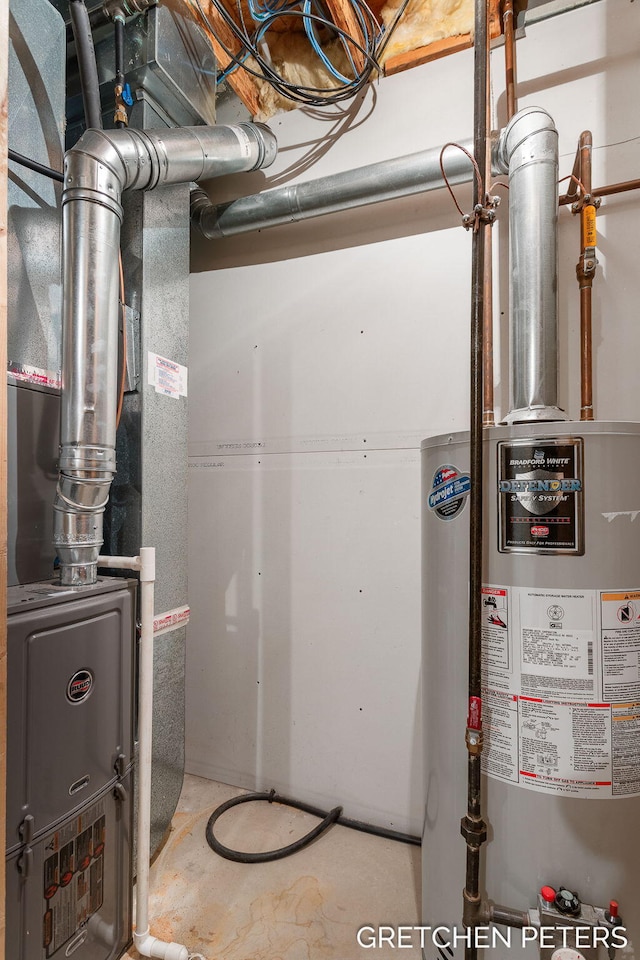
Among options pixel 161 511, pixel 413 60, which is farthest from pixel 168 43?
pixel 161 511

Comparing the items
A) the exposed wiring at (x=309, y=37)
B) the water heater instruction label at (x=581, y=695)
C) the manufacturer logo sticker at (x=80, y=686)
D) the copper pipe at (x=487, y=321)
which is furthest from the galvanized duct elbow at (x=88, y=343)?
the water heater instruction label at (x=581, y=695)

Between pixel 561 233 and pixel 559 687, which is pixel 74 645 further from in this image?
pixel 561 233

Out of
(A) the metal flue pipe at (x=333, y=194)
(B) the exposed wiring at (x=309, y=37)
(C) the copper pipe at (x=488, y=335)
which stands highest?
(B) the exposed wiring at (x=309, y=37)

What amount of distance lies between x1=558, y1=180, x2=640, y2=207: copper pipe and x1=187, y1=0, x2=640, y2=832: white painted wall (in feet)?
0.19

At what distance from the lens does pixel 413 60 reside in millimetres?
1664

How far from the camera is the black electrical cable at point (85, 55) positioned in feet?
4.23

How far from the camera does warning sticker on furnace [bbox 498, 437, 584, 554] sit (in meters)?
0.91

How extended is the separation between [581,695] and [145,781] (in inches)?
41.1

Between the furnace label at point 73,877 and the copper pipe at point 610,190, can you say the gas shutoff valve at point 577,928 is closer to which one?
the furnace label at point 73,877

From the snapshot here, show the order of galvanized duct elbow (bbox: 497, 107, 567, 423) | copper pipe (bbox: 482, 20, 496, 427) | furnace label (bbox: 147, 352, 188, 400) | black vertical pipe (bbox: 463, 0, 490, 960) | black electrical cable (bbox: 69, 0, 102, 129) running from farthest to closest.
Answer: furnace label (bbox: 147, 352, 188, 400), black electrical cable (bbox: 69, 0, 102, 129), galvanized duct elbow (bbox: 497, 107, 567, 423), copper pipe (bbox: 482, 20, 496, 427), black vertical pipe (bbox: 463, 0, 490, 960)

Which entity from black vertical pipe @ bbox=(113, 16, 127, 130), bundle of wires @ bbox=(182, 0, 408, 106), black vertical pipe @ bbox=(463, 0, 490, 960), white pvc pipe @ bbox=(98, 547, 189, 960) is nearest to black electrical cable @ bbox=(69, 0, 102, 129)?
black vertical pipe @ bbox=(113, 16, 127, 130)

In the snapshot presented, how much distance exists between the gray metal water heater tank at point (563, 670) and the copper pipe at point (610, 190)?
88cm

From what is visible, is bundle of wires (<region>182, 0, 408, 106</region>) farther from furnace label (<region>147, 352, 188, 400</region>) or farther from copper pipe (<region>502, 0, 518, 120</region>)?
furnace label (<region>147, 352, 188, 400</region>)

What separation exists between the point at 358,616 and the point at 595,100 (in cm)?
178
